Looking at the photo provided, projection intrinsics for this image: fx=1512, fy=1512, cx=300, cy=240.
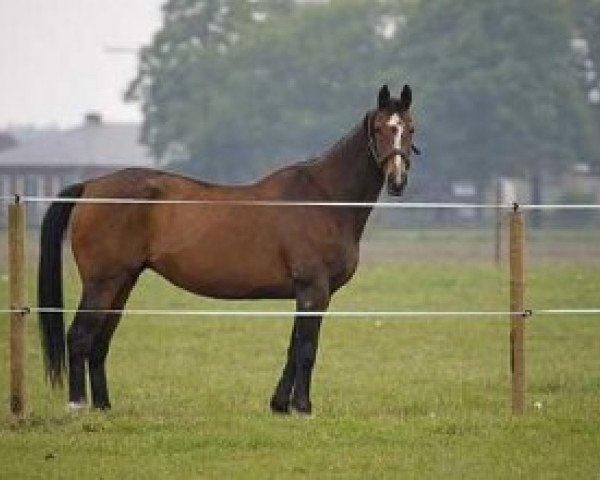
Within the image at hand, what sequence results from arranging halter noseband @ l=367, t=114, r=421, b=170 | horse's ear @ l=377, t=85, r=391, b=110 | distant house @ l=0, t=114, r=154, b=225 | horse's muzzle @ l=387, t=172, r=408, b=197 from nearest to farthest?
horse's muzzle @ l=387, t=172, r=408, b=197 → halter noseband @ l=367, t=114, r=421, b=170 → horse's ear @ l=377, t=85, r=391, b=110 → distant house @ l=0, t=114, r=154, b=225

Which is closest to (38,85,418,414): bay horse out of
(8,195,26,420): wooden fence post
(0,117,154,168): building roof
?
(8,195,26,420): wooden fence post

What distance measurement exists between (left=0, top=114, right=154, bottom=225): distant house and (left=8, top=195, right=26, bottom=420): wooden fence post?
67039 mm

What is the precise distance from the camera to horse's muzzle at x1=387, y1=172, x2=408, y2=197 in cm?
1109

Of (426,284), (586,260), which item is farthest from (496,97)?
(426,284)

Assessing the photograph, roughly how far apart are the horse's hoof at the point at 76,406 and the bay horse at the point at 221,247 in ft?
0.17

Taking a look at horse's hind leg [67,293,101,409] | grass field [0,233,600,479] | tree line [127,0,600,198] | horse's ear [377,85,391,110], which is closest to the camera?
grass field [0,233,600,479]

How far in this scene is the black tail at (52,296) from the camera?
11.7 meters

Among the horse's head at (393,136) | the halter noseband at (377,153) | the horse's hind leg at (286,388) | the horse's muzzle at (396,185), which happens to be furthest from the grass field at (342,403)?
the halter noseband at (377,153)

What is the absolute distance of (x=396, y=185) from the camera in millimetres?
11094

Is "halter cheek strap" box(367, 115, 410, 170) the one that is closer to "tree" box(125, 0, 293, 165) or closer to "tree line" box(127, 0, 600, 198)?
"tree line" box(127, 0, 600, 198)

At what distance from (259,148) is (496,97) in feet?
46.5

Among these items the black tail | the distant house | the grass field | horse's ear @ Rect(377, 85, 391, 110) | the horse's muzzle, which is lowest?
the grass field

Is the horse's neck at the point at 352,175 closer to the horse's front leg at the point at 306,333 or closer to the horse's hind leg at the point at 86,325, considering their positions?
the horse's front leg at the point at 306,333

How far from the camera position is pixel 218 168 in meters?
78.6
